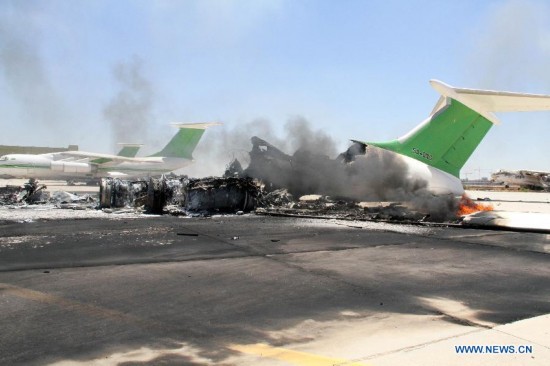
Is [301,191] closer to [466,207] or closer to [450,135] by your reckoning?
[450,135]

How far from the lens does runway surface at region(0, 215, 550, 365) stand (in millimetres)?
3590

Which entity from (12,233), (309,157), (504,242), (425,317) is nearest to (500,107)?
(504,242)

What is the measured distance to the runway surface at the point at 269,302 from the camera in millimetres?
3590

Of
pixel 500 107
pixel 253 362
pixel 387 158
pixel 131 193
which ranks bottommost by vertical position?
pixel 253 362

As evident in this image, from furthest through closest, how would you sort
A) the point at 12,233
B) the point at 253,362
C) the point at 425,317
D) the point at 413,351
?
the point at 12,233 → the point at 425,317 → the point at 413,351 → the point at 253,362

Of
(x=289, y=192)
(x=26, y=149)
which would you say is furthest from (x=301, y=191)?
(x=26, y=149)

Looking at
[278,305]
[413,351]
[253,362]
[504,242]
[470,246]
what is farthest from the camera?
[504,242]

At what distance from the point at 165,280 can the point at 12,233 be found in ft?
23.8

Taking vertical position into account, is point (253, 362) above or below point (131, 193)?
below

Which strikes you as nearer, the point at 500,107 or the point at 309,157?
the point at 500,107

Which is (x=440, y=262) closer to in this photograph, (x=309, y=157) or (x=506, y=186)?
(x=309, y=157)

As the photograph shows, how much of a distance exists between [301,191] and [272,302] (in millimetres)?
17863

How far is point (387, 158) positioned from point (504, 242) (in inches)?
332

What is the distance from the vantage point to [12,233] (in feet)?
36.7
